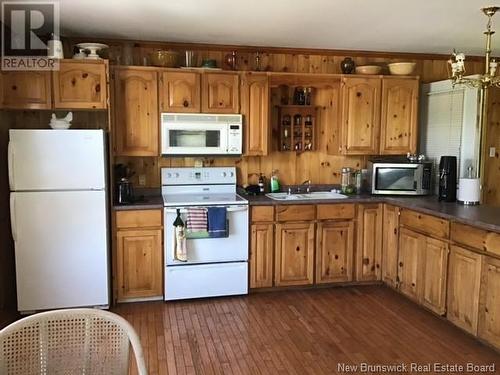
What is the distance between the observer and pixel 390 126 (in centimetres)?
468

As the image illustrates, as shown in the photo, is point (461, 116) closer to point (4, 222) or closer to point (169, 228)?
point (169, 228)

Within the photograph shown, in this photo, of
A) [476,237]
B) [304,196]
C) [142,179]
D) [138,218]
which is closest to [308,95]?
[304,196]

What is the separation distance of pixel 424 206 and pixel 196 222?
6.39 feet

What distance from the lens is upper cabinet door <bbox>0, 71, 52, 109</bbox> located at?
369cm

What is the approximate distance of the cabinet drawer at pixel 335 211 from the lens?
432cm

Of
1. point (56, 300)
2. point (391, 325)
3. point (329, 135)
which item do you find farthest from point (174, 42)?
point (391, 325)

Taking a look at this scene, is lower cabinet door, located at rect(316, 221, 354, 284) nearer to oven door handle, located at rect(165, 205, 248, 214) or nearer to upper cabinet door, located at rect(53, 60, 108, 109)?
oven door handle, located at rect(165, 205, 248, 214)

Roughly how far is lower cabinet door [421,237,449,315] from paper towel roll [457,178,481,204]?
51 cm

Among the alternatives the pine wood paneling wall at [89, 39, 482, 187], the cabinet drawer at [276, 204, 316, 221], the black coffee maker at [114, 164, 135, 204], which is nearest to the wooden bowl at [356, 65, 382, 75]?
the pine wood paneling wall at [89, 39, 482, 187]

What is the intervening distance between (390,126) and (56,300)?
3.53 m

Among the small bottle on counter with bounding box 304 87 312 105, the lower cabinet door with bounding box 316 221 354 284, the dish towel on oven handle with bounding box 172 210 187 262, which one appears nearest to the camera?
the dish towel on oven handle with bounding box 172 210 187 262

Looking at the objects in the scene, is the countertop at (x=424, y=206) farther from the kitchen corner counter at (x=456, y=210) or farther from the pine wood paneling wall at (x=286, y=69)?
the pine wood paneling wall at (x=286, y=69)

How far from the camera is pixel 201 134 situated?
13.9 feet

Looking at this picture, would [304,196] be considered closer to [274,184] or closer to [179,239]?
[274,184]
